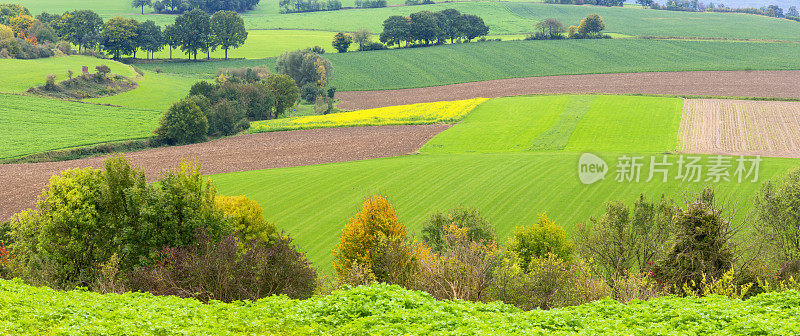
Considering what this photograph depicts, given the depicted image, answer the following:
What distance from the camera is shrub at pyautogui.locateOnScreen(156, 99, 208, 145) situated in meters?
85.4

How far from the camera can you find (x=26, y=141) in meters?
78.6

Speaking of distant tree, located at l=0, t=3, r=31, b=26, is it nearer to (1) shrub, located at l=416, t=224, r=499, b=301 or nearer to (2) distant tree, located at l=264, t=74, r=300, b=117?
(2) distant tree, located at l=264, t=74, r=300, b=117

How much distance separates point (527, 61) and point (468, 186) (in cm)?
9035

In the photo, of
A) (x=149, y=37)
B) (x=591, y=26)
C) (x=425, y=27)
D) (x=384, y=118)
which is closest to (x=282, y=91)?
(x=384, y=118)

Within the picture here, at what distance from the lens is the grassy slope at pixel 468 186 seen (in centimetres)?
5134

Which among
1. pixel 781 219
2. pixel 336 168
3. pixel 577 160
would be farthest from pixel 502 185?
pixel 781 219

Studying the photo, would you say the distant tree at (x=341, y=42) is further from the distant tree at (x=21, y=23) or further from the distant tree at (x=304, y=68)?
the distant tree at (x=21, y=23)

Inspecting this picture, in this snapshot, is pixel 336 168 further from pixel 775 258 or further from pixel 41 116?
pixel 41 116

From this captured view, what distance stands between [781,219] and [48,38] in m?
154

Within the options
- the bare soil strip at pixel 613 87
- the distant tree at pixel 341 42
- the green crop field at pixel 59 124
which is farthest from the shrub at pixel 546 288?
the distant tree at pixel 341 42

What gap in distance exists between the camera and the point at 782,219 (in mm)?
41750

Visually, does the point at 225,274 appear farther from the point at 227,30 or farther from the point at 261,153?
the point at 227,30

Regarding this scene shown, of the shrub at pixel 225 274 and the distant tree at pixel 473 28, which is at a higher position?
the distant tree at pixel 473 28

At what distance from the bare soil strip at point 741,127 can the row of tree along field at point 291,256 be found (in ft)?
105
